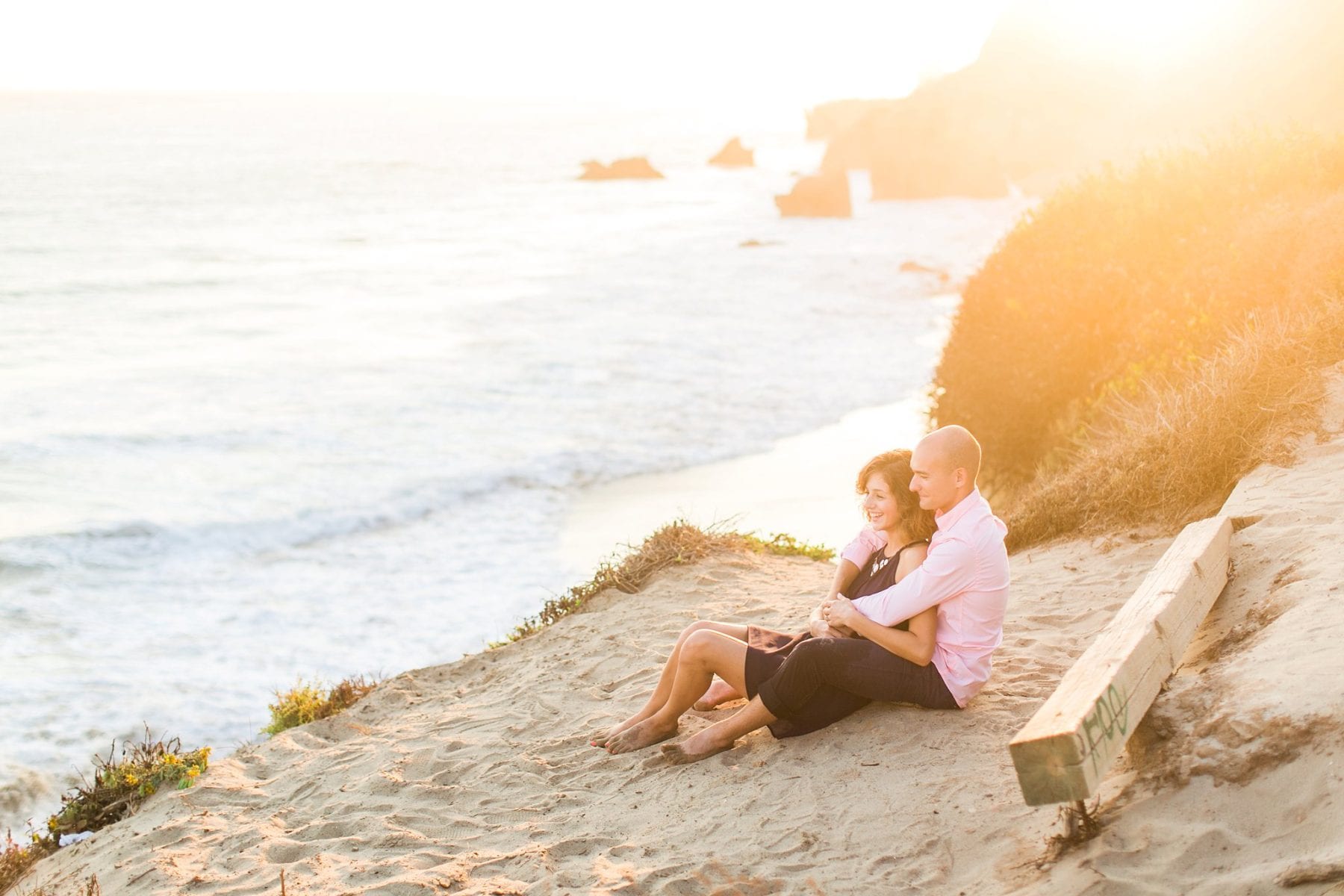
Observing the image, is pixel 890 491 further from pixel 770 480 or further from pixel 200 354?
pixel 200 354

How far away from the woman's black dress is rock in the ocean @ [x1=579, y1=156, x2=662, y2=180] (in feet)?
227

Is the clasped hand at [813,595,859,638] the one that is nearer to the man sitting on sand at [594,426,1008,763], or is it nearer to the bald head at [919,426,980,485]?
the man sitting on sand at [594,426,1008,763]

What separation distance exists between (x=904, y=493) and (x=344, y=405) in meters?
15.9

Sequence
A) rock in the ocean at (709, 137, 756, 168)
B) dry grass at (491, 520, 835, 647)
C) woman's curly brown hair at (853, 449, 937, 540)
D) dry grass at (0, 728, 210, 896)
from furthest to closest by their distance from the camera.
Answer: rock in the ocean at (709, 137, 756, 168), dry grass at (491, 520, 835, 647), dry grass at (0, 728, 210, 896), woman's curly brown hair at (853, 449, 937, 540)

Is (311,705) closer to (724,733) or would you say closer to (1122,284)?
(724,733)

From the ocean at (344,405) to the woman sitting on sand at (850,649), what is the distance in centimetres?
436

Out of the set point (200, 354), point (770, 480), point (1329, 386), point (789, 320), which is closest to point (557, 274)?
point (789, 320)

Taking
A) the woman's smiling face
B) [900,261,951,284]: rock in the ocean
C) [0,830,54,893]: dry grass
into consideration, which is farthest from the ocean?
the woman's smiling face

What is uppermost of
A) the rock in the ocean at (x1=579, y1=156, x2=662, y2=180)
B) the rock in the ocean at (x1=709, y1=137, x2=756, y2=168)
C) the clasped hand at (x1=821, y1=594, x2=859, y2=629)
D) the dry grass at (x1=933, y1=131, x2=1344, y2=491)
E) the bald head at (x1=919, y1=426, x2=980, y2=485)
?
the rock in the ocean at (x1=709, y1=137, x2=756, y2=168)

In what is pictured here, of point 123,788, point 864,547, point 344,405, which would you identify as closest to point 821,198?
point 344,405

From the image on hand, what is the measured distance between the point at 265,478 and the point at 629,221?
3616 cm

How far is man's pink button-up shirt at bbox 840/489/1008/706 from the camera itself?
479cm

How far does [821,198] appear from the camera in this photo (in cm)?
5044

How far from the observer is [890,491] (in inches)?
203
